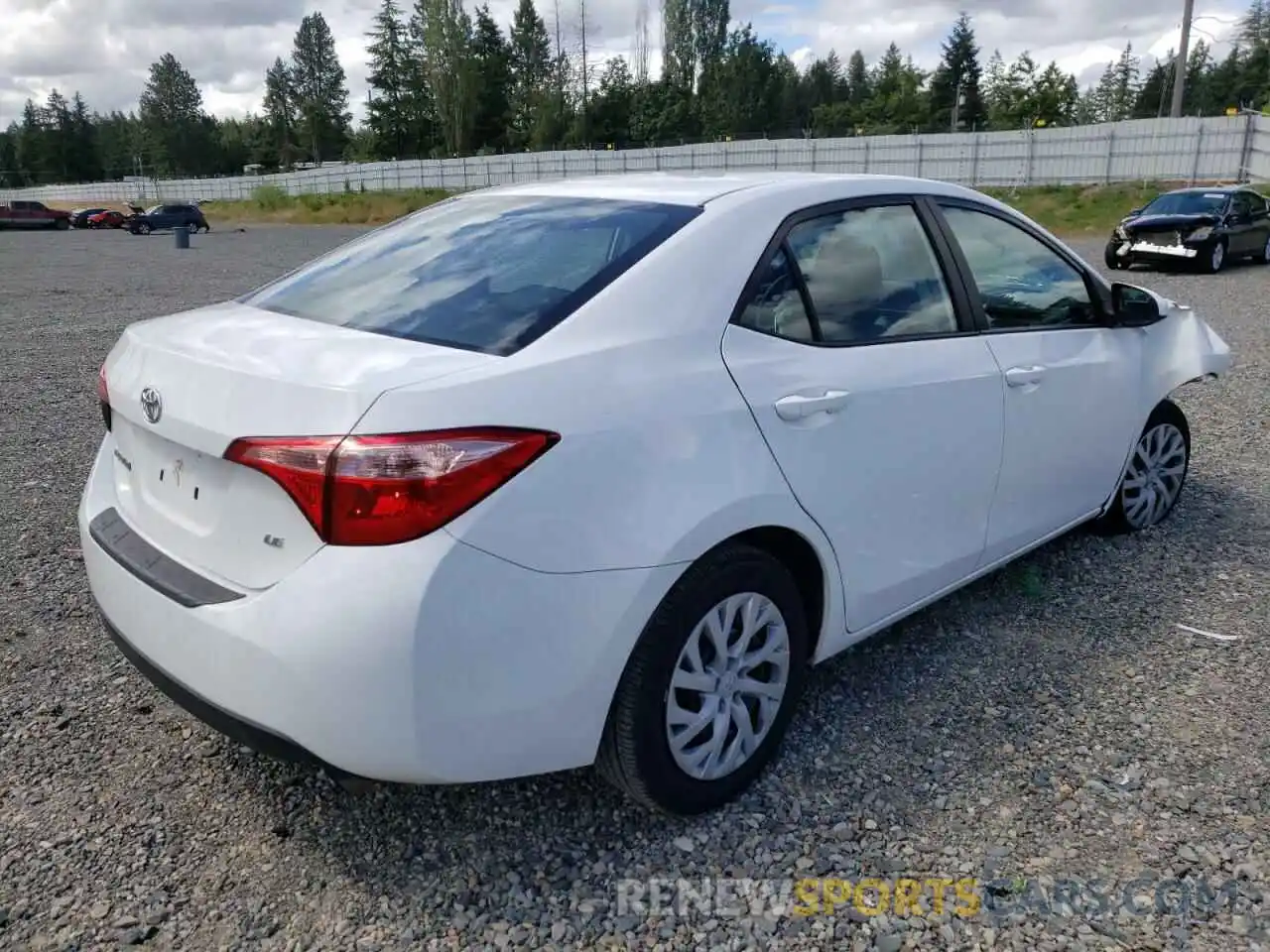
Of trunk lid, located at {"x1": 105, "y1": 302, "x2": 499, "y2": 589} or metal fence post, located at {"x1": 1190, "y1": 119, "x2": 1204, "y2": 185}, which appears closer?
trunk lid, located at {"x1": 105, "y1": 302, "x2": 499, "y2": 589}

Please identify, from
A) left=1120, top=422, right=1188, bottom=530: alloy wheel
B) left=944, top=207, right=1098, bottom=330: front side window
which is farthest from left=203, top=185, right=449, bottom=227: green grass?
left=944, top=207, right=1098, bottom=330: front side window

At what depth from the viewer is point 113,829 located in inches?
102

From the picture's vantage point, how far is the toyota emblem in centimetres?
239

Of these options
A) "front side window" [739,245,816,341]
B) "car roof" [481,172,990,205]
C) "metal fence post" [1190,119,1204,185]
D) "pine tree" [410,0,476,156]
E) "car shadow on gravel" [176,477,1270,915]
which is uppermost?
"pine tree" [410,0,476,156]

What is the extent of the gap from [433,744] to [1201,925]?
1756mm

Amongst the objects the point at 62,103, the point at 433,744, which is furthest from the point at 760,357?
the point at 62,103

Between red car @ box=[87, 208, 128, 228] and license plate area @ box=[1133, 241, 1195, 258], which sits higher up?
license plate area @ box=[1133, 241, 1195, 258]

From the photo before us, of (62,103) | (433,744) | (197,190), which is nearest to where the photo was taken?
(433,744)

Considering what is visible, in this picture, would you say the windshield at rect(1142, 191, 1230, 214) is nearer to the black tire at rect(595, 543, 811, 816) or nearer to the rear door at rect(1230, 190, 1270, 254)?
the rear door at rect(1230, 190, 1270, 254)

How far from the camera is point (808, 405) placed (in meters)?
2.63

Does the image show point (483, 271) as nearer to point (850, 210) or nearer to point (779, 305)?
point (779, 305)

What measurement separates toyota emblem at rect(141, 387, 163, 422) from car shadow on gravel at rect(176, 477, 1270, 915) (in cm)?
105

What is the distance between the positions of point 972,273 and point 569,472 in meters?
1.93

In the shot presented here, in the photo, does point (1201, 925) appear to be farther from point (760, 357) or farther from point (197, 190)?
point (197, 190)
